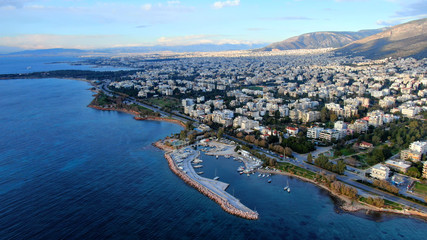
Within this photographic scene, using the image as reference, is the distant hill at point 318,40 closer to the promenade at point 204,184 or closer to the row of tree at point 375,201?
the promenade at point 204,184

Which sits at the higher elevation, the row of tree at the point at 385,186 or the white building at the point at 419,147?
the white building at the point at 419,147

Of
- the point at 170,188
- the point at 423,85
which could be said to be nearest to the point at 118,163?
the point at 170,188

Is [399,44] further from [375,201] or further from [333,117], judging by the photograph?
[375,201]

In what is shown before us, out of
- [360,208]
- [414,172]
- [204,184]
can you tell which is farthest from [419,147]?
[204,184]

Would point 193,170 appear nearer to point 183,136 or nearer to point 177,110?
point 183,136

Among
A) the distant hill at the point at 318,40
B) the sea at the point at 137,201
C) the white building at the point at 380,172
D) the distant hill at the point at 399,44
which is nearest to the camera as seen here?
the sea at the point at 137,201

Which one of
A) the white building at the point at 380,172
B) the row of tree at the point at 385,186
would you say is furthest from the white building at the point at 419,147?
the row of tree at the point at 385,186

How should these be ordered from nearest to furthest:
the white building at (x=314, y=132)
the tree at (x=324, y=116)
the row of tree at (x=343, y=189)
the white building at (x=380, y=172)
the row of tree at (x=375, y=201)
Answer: the row of tree at (x=375, y=201)
the row of tree at (x=343, y=189)
the white building at (x=380, y=172)
the white building at (x=314, y=132)
the tree at (x=324, y=116)
